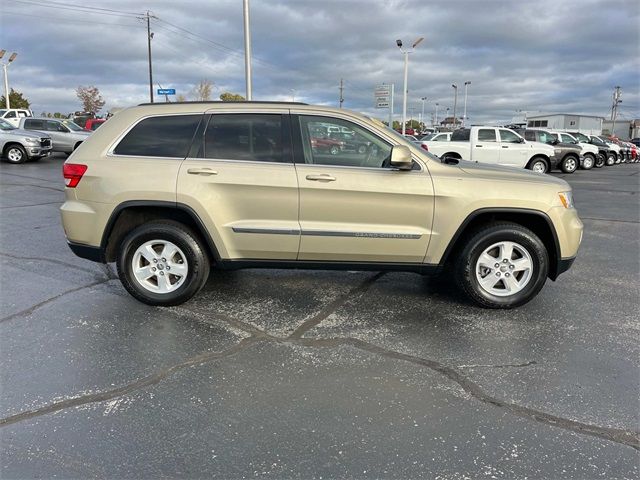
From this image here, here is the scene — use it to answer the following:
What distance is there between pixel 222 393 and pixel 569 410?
213cm

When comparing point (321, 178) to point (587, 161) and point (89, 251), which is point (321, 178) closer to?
point (89, 251)

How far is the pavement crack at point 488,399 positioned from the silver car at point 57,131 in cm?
2097

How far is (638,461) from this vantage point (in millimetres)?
2424

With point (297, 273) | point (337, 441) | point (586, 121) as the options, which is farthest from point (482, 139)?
point (586, 121)

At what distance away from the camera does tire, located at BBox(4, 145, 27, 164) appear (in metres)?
18.3

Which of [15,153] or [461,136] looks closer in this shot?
[461,136]

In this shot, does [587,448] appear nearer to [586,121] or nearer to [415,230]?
[415,230]

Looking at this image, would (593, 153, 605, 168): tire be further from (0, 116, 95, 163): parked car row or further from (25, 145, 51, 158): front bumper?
(25, 145, 51, 158): front bumper

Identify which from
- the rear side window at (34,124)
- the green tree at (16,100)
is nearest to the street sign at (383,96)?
the rear side window at (34,124)

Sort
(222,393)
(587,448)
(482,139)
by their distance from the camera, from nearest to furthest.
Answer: (587,448) < (222,393) < (482,139)

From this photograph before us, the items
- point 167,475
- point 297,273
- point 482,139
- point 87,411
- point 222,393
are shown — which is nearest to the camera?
point 167,475

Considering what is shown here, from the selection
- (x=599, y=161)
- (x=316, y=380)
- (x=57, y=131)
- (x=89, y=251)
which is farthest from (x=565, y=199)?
(x=599, y=161)

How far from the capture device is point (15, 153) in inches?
725

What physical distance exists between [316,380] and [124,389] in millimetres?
1238
